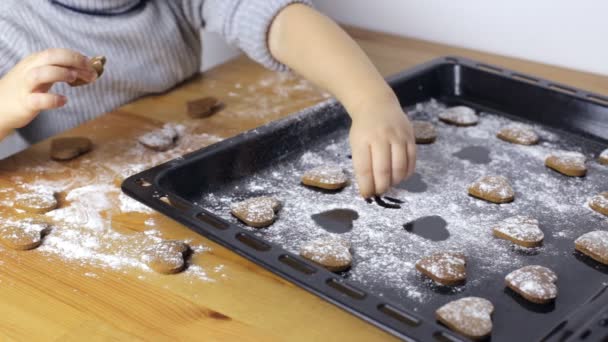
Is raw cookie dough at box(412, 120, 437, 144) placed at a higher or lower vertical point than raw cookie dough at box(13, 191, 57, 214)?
lower

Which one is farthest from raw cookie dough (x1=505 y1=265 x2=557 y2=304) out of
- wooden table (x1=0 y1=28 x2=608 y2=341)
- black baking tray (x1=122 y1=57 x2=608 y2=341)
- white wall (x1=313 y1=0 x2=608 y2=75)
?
white wall (x1=313 y1=0 x2=608 y2=75)

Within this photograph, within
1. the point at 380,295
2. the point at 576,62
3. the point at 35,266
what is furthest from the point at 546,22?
the point at 35,266

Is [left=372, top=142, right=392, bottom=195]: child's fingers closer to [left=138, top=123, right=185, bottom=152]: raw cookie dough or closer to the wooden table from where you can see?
the wooden table

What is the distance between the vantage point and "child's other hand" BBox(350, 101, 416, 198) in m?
0.81

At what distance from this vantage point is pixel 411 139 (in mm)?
846

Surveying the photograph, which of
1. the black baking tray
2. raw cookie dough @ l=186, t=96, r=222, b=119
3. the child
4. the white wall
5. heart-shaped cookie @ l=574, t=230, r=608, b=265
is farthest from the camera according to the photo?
the white wall

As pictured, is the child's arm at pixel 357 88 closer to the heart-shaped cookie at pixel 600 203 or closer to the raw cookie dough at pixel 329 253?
the raw cookie dough at pixel 329 253

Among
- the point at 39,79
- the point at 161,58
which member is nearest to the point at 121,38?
the point at 161,58

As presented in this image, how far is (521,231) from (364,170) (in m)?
0.18

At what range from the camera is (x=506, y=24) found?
1.38m

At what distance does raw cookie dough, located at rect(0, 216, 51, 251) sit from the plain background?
2.98 ft

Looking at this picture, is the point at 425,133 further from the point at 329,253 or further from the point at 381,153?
the point at 329,253

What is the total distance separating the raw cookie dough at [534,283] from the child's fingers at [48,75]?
1.81ft

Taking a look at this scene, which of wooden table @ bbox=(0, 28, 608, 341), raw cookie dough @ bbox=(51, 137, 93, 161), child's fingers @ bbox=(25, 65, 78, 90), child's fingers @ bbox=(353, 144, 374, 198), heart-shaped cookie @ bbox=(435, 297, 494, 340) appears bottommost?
wooden table @ bbox=(0, 28, 608, 341)
